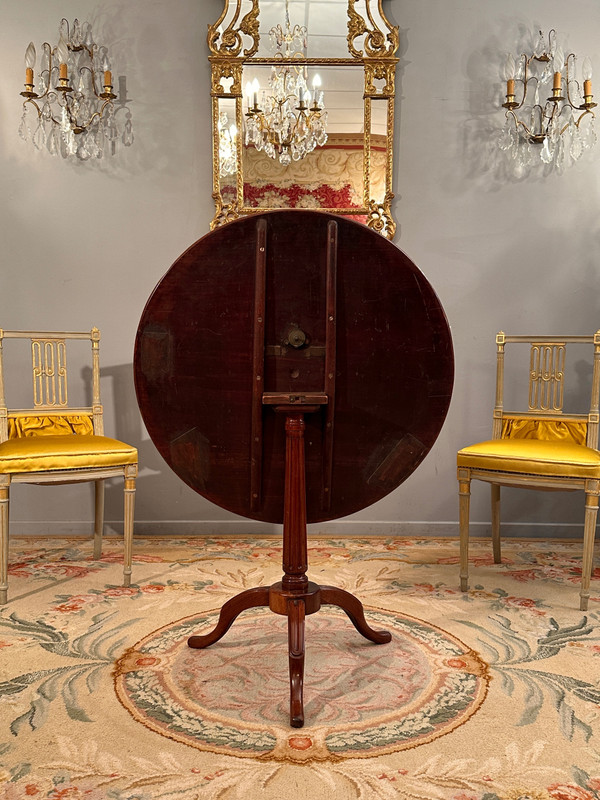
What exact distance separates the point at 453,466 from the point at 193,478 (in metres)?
2.14

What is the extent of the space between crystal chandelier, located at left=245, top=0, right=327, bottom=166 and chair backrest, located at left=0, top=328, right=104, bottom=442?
4.27 feet

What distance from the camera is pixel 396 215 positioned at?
3.79 meters

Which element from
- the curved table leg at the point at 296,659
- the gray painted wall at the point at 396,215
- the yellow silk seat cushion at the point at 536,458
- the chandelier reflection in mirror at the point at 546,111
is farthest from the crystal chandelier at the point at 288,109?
the curved table leg at the point at 296,659

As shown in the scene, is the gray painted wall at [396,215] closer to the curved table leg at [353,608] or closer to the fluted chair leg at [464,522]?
the fluted chair leg at [464,522]

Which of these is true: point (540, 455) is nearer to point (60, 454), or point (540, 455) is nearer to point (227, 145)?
point (60, 454)

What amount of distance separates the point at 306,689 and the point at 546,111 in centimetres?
307

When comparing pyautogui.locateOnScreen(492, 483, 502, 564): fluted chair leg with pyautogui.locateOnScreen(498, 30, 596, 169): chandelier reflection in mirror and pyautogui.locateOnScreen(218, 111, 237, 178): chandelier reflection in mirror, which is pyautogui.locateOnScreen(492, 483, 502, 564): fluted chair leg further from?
pyautogui.locateOnScreen(218, 111, 237, 178): chandelier reflection in mirror

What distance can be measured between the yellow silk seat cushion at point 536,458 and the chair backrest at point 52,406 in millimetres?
1707

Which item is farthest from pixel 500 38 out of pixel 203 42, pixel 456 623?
pixel 456 623

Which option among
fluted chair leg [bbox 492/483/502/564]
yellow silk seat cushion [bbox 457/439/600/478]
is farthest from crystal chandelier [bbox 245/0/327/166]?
fluted chair leg [bbox 492/483/502/564]

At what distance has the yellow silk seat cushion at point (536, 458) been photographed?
2.75m

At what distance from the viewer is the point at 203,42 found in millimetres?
3713

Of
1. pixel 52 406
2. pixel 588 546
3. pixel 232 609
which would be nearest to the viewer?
pixel 232 609

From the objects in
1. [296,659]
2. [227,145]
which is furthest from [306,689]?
[227,145]
